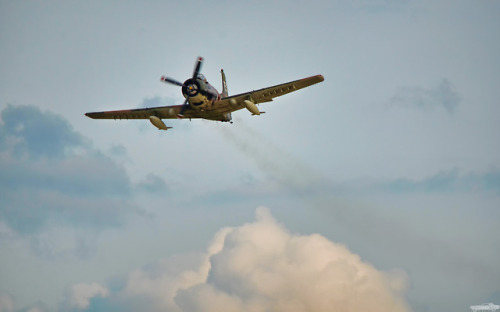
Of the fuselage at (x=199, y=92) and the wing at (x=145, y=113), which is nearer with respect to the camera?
the fuselage at (x=199, y=92)

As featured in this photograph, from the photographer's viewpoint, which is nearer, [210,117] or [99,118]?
[210,117]

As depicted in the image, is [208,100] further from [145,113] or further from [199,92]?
[145,113]

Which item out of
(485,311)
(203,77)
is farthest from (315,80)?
(485,311)

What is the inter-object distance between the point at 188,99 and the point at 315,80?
15.9 meters

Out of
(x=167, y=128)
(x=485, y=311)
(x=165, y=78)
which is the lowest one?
(x=485, y=311)

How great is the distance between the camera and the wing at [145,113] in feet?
258

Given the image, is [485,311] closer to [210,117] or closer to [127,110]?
[210,117]

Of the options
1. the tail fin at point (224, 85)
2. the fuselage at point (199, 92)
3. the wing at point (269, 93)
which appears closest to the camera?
the wing at point (269, 93)

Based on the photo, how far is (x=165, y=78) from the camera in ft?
253

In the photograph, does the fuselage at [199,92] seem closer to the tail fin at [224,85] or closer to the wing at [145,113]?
the wing at [145,113]

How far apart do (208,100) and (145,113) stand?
34.8 ft

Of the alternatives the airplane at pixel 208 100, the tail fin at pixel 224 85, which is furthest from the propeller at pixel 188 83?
the tail fin at pixel 224 85

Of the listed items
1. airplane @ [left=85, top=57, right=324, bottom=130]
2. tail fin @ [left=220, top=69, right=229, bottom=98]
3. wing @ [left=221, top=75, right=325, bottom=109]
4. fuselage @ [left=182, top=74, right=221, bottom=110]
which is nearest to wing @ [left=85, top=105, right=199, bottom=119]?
airplane @ [left=85, top=57, right=324, bottom=130]

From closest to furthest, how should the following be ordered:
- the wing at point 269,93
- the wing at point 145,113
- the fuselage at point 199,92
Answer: the wing at point 269,93 → the fuselage at point 199,92 → the wing at point 145,113
